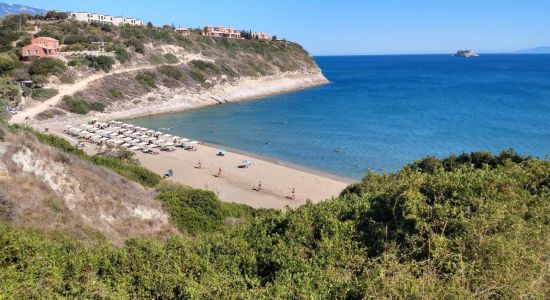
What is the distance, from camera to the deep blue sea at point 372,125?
40.1 metres

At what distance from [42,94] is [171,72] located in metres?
24.0

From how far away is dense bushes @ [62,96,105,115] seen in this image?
5119 centimetres

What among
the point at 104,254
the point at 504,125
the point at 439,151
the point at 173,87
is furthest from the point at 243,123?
the point at 104,254

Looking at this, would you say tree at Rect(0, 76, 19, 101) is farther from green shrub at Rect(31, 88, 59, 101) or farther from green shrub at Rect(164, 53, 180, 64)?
green shrub at Rect(164, 53, 180, 64)

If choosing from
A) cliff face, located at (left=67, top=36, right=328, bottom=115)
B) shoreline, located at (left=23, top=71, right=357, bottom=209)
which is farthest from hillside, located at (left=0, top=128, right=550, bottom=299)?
cliff face, located at (left=67, top=36, right=328, bottom=115)

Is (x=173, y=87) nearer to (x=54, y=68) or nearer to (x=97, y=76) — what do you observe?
(x=97, y=76)

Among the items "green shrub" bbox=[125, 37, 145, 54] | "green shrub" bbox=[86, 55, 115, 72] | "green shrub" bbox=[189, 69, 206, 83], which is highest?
"green shrub" bbox=[125, 37, 145, 54]

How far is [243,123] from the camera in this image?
54844 mm

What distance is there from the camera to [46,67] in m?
55.7

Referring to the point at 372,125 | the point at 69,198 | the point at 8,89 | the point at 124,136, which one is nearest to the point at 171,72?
the point at 8,89

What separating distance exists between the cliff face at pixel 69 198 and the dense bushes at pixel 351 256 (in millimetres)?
3971

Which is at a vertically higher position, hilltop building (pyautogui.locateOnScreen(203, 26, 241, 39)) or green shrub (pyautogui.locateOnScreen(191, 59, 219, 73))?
hilltop building (pyautogui.locateOnScreen(203, 26, 241, 39))

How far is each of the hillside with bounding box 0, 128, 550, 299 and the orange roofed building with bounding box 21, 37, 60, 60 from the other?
62.1 m

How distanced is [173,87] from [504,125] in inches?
2024
